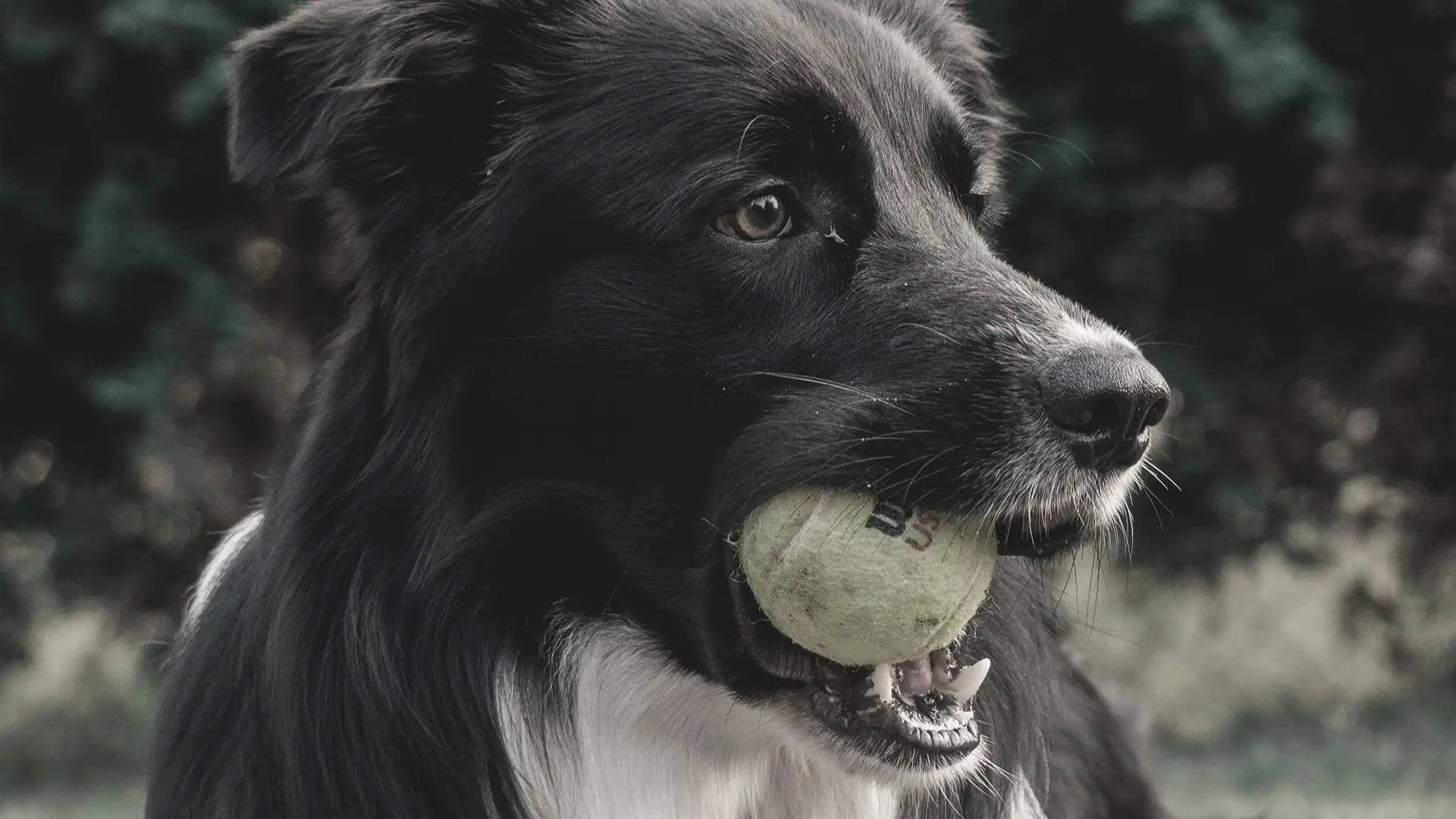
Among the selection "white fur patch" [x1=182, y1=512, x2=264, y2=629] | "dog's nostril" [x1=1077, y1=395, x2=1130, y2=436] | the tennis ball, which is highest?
"dog's nostril" [x1=1077, y1=395, x2=1130, y2=436]

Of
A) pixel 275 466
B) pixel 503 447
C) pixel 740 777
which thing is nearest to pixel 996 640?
pixel 740 777

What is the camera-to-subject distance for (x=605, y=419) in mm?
2887

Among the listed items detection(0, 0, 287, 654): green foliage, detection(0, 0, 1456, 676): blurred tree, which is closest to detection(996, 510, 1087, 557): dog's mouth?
detection(0, 0, 1456, 676): blurred tree

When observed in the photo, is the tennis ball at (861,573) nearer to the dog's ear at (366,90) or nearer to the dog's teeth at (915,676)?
the dog's teeth at (915,676)

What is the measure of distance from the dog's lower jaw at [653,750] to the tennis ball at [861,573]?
273mm

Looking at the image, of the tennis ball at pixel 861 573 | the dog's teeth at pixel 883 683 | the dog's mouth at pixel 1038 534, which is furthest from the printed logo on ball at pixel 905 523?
the dog's teeth at pixel 883 683

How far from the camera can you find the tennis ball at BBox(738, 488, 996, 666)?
2.54 m

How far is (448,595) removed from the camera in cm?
282

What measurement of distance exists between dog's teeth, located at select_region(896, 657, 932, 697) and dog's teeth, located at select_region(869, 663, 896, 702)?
0.03 meters

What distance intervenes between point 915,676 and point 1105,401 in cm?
58

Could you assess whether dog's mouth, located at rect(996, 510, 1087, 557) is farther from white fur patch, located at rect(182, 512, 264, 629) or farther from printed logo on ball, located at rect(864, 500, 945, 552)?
white fur patch, located at rect(182, 512, 264, 629)

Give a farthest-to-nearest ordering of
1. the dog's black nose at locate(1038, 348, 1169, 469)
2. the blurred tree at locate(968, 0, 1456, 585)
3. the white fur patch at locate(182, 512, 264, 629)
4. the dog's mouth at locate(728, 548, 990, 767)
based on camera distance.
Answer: the blurred tree at locate(968, 0, 1456, 585) < the white fur patch at locate(182, 512, 264, 629) < the dog's mouth at locate(728, 548, 990, 767) < the dog's black nose at locate(1038, 348, 1169, 469)

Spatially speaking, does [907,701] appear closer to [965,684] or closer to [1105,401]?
[965,684]

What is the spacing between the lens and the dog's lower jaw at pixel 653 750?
287cm
